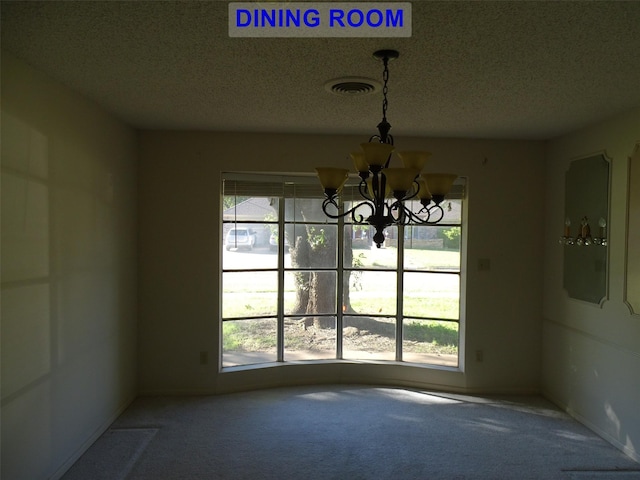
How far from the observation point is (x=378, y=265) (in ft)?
14.9

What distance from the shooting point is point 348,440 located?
3316mm

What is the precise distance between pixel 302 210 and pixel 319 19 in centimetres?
262

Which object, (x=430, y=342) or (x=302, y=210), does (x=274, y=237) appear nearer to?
(x=302, y=210)

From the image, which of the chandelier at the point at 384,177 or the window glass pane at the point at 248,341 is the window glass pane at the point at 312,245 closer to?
the window glass pane at the point at 248,341

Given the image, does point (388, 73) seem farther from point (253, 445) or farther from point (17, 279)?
point (253, 445)

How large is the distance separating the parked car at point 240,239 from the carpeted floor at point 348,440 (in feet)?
4.44

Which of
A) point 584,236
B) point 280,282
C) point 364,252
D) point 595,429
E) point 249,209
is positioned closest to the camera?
point 595,429

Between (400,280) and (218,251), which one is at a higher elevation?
(218,251)

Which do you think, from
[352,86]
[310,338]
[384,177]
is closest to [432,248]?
[310,338]

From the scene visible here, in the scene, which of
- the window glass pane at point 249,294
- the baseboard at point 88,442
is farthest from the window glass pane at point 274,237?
the baseboard at point 88,442

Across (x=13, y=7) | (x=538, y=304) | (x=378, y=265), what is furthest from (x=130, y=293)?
(x=538, y=304)

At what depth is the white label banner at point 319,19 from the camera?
5.99 ft

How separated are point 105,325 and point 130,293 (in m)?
0.54

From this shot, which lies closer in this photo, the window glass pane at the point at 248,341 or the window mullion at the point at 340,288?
the window glass pane at the point at 248,341
